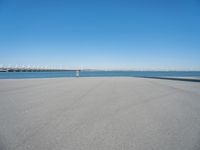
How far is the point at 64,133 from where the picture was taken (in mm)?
3164

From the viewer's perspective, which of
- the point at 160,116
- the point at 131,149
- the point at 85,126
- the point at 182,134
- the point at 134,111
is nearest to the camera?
Result: the point at 131,149

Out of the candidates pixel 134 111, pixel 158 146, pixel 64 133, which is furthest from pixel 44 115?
pixel 158 146

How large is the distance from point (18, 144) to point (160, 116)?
3649mm

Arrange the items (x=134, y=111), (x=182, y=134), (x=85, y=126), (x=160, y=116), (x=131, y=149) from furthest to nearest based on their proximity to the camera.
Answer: (x=134, y=111), (x=160, y=116), (x=85, y=126), (x=182, y=134), (x=131, y=149)

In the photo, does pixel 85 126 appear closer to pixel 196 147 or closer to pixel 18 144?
pixel 18 144

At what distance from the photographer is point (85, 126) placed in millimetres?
3584

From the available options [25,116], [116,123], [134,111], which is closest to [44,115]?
[25,116]

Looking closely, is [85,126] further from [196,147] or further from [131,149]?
[196,147]

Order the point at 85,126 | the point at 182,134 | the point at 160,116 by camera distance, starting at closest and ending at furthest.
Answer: the point at 182,134 → the point at 85,126 → the point at 160,116

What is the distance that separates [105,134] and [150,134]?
95cm

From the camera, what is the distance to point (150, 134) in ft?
10.2

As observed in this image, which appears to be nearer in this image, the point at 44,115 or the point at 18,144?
the point at 18,144

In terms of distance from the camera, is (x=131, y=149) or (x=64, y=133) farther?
(x=64, y=133)

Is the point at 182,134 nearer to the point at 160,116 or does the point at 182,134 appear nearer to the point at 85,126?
the point at 160,116
